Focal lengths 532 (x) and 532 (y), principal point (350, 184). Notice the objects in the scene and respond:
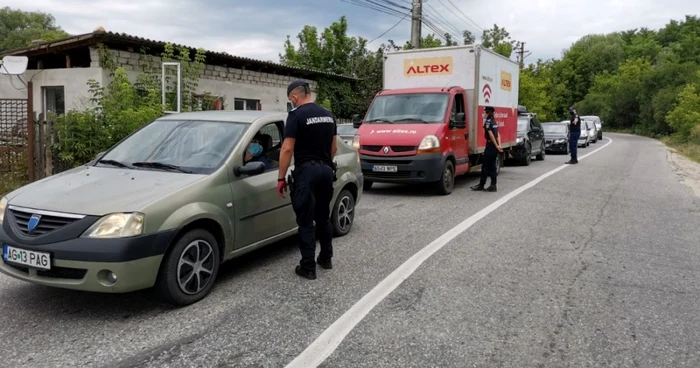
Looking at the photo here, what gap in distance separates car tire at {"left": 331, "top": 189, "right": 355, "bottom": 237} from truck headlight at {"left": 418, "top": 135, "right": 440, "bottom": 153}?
3.06 meters

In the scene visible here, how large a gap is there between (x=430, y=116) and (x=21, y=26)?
73.5 meters

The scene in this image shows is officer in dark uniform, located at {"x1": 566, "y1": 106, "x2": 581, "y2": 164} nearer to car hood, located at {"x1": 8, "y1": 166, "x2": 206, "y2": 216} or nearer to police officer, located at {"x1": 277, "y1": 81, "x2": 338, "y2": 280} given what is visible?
police officer, located at {"x1": 277, "y1": 81, "x2": 338, "y2": 280}

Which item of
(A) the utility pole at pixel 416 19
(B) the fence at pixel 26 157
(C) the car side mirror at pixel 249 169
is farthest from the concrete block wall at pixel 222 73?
(C) the car side mirror at pixel 249 169

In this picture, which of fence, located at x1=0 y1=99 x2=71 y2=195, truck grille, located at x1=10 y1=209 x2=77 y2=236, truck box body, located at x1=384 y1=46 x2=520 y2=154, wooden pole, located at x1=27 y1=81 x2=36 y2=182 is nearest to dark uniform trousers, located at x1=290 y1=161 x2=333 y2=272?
truck grille, located at x1=10 y1=209 x2=77 y2=236

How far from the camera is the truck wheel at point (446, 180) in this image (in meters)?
9.93

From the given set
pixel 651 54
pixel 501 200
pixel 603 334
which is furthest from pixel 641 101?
pixel 603 334

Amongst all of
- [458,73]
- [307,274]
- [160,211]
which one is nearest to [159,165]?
[160,211]

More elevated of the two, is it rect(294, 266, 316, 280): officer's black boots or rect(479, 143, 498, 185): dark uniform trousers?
rect(479, 143, 498, 185): dark uniform trousers

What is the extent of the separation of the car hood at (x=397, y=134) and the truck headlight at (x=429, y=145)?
0.07 m

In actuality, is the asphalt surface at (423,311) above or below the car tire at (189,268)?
below

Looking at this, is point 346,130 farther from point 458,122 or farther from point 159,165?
point 159,165

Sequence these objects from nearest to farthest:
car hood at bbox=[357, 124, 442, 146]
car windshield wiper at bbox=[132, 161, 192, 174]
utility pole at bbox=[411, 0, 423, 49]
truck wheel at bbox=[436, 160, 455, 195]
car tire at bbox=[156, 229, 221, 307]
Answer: car tire at bbox=[156, 229, 221, 307], car windshield wiper at bbox=[132, 161, 192, 174], car hood at bbox=[357, 124, 442, 146], truck wheel at bbox=[436, 160, 455, 195], utility pole at bbox=[411, 0, 423, 49]

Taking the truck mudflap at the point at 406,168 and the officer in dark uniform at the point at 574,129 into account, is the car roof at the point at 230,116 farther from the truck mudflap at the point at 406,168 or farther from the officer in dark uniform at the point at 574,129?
the officer in dark uniform at the point at 574,129

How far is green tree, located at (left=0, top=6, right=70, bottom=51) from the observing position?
194 feet
